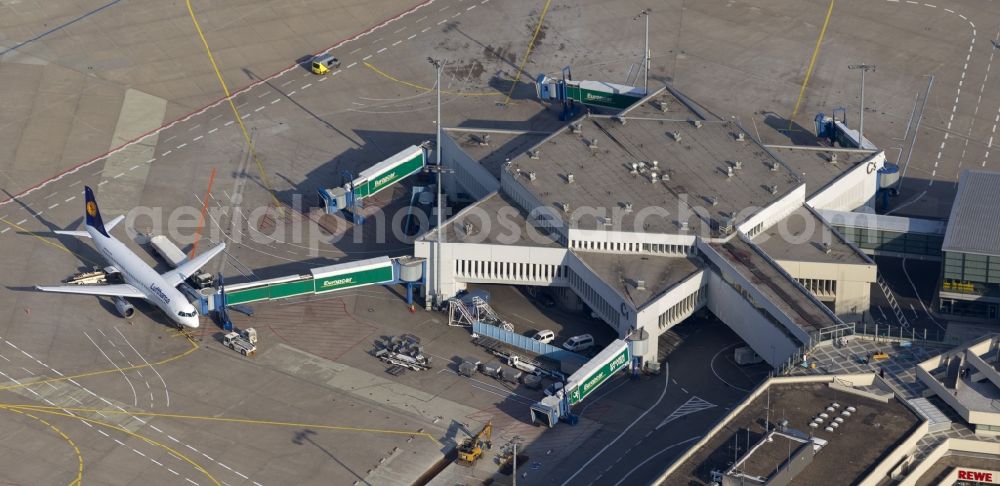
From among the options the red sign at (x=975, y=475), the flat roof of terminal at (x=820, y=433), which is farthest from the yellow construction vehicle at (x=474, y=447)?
the red sign at (x=975, y=475)

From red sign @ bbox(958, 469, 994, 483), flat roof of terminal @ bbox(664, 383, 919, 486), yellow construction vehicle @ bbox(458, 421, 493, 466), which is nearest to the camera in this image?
flat roof of terminal @ bbox(664, 383, 919, 486)

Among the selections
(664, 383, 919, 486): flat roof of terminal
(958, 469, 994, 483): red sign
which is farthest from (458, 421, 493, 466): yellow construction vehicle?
(958, 469, 994, 483): red sign

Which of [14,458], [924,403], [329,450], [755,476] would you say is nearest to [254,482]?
[329,450]

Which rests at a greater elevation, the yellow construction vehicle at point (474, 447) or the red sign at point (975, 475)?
the red sign at point (975, 475)

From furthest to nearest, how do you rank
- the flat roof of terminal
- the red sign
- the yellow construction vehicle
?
1. the yellow construction vehicle
2. the red sign
3. the flat roof of terminal

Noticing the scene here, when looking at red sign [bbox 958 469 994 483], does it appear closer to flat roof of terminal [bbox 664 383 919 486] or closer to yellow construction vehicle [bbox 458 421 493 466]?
flat roof of terminal [bbox 664 383 919 486]

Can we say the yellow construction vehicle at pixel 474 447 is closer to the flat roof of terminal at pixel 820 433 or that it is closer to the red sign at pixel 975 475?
the flat roof of terminal at pixel 820 433
